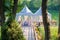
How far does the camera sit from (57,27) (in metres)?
4.64

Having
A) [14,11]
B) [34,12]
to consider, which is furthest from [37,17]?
[14,11]

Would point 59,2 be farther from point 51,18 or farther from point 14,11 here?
point 14,11

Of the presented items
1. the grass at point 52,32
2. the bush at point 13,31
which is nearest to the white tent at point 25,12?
the bush at point 13,31

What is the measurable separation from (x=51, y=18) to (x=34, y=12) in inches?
11.8

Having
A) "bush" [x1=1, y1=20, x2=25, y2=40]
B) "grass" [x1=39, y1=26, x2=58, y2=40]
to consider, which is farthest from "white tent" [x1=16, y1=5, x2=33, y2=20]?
"grass" [x1=39, y1=26, x2=58, y2=40]

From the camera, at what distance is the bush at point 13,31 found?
4621 mm

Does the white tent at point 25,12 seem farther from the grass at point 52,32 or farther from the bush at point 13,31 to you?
the grass at point 52,32

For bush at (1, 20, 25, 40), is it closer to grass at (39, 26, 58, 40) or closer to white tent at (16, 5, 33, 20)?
white tent at (16, 5, 33, 20)

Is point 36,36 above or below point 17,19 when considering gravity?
below

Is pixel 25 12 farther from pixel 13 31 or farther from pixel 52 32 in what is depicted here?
pixel 52 32

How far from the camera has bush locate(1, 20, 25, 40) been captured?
4621 mm

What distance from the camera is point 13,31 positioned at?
182 inches

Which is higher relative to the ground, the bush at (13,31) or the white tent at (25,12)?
the white tent at (25,12)

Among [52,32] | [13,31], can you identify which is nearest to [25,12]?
[13,31]
